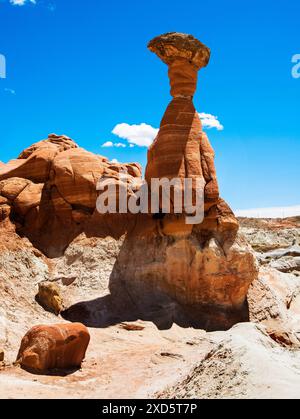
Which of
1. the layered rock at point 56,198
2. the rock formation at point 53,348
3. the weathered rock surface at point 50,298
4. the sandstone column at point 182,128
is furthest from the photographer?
the layered rock at point 56,198

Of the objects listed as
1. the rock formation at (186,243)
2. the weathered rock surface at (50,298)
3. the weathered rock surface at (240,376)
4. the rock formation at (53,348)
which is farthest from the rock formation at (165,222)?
the weathered rock surface at (240,376)

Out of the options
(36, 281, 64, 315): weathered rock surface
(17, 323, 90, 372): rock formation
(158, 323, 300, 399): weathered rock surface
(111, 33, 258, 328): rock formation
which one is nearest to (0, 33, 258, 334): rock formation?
(111, 33, 258, 328): rock formation

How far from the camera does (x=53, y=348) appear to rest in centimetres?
915

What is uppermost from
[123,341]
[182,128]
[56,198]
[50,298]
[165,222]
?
[182,128]

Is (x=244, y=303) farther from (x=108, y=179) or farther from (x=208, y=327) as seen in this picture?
(x=108, y=179)

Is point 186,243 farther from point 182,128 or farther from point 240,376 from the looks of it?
point 240,376

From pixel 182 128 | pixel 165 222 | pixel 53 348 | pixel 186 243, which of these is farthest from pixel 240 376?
pixel 182 128

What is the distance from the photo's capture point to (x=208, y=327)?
545 inches

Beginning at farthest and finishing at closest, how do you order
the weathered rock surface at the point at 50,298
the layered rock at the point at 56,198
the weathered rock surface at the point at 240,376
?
1. the layered rock at the point at 56,198
2. the weathered rock surface at the point at 50,298
3. the weathered rock surface at the point at 240,376

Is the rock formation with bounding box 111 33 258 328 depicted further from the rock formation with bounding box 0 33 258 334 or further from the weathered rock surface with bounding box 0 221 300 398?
the weathered rock surface with bounding box 0 221 300 398

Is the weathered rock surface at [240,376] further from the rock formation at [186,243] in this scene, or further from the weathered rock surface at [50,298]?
the weathered rock surface at [50,298]

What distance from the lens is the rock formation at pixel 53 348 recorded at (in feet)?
29.6

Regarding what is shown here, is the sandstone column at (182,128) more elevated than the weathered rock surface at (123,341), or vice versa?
the sandstone column at (182,128)

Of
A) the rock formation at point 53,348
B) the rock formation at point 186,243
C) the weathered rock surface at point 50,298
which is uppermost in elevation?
the rock formation at point 186,243
